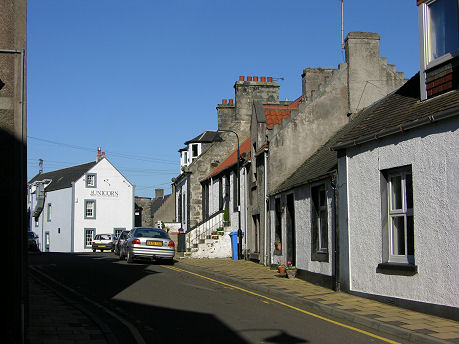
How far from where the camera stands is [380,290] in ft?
43.7

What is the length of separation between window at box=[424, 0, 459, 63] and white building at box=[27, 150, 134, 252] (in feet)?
174

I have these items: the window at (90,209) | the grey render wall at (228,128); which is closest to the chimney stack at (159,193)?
the window at (90,209)

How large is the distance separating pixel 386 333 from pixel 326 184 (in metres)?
7.63

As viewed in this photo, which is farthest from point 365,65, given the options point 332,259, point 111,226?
point 111,226

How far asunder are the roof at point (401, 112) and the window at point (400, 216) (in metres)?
1.04

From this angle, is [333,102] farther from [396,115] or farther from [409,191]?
[409,191]

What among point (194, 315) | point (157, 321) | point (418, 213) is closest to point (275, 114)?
point (418, 213)

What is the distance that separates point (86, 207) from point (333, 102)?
44374mm

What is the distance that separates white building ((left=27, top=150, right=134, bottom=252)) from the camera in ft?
204

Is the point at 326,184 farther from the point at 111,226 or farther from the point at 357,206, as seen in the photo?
the point at 111,226

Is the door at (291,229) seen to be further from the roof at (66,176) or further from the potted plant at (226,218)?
the roof at (66,176)

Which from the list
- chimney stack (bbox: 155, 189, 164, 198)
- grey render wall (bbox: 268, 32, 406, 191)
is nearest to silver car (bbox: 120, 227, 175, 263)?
grey render wall (bbox: 268, 32, 406, 191)

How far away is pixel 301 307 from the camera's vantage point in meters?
13.2

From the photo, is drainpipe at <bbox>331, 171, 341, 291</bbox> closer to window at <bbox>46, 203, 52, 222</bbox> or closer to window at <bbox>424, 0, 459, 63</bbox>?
window at <bbox>424, 0, 459, 63</bbox>
